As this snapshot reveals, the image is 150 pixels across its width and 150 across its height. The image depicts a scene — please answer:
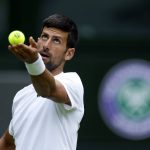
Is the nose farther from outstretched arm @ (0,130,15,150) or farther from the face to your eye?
outstretched arm @ (0,130,15,150)

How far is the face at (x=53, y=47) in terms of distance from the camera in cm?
595

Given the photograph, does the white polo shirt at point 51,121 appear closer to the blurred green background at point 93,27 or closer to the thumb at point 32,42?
the thumb at point 32,42

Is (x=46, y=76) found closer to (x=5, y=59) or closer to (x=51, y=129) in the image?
(x=51, y=129)

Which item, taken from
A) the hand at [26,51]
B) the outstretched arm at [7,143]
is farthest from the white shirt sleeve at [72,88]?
the outstretched arm at [7,143]

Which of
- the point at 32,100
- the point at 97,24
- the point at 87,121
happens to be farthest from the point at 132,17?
the point at 32,100

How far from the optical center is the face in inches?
234

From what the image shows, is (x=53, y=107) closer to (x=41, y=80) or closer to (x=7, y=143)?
(x=41, y=80)

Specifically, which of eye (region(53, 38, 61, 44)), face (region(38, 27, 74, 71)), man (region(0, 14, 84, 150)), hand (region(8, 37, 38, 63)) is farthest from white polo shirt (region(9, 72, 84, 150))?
hand (region(8, 37, 38, 63))

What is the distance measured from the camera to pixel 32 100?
609 centimetres

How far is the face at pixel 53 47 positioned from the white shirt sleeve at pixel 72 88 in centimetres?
10

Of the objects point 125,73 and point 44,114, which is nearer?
point 44,114

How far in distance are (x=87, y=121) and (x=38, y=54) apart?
5834mm

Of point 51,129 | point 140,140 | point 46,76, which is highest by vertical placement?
point 46,76

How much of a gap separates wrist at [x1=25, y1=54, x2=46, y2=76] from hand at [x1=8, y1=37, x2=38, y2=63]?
29 mm
